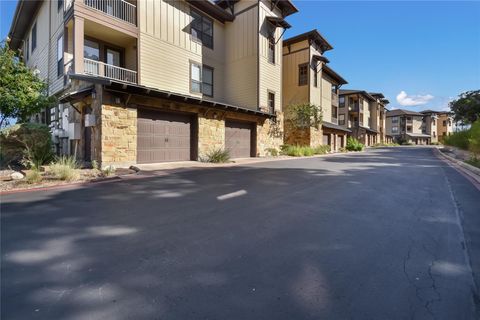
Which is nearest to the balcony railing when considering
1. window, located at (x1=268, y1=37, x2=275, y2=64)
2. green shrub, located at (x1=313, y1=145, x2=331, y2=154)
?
window, located at (x1=268, y1=37, x2=275, y2=64)

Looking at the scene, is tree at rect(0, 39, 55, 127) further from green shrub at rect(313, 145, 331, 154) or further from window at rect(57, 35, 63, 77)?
green shrub at rect(313, 145, 331, 154)

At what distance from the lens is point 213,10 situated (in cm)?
1797

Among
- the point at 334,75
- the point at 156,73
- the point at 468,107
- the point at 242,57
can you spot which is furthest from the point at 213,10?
the point at 468,107

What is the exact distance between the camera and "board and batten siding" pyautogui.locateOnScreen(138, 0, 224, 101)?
14235 millimetres

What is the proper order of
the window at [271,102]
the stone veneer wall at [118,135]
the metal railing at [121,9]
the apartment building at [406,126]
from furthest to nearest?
1. the apartment building at [406,126]
2. the window at [271,102]
3. the metal railing at [121,9]
4. the stone veneer wall at [118,135]

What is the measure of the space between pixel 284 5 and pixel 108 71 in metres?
14.3

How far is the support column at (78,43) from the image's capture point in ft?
37.7

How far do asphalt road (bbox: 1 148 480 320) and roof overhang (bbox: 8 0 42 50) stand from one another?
706 inches

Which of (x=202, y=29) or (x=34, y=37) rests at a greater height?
(x=202, y=29)

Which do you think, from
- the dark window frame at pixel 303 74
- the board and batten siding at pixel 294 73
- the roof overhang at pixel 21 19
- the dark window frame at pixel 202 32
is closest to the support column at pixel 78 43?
the dark window frame at pixel 202 32

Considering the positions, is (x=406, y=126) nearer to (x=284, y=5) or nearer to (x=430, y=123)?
(x=430, y=123)

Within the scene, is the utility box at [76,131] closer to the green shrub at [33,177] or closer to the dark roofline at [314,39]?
the green shrub at [33,177]

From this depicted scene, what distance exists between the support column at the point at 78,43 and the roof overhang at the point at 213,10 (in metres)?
7.41

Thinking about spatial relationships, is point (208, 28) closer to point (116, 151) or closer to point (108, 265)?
point (116, 151)
